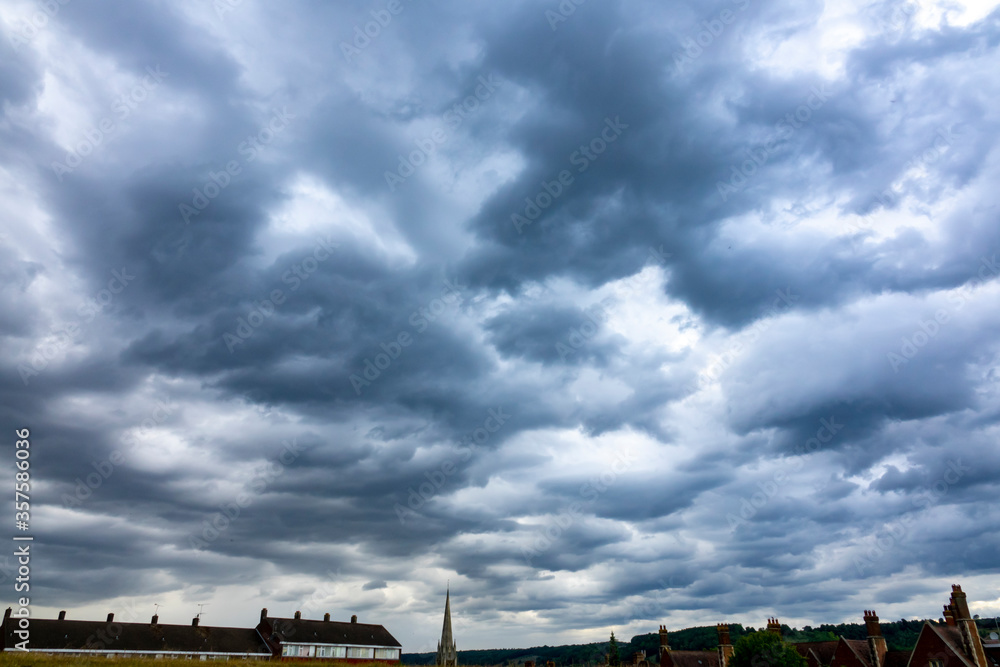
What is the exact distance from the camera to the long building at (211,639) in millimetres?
92000

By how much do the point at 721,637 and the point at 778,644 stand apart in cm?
2396

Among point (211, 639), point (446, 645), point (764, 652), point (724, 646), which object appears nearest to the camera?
point (764, 652)

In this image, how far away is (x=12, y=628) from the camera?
9412cm

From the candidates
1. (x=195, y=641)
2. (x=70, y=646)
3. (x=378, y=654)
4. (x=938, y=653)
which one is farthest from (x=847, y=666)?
(x=70, y=646)

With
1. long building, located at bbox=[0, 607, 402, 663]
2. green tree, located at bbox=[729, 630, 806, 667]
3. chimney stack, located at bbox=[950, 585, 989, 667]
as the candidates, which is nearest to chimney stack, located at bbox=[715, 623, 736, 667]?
green tree, located at bbox=[729, 630, 806, 667]

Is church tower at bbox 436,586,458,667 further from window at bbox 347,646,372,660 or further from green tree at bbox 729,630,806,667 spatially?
green tree at bbox 729,630,806,667

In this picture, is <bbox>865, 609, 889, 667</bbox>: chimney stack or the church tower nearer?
<bbox>865, 609, 889, 667</bbox>: chimney stack

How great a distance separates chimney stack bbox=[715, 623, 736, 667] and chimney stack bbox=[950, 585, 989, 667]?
29.1 m

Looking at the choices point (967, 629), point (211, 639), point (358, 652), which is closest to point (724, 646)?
point (967, 629)

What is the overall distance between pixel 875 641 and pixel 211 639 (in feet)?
348

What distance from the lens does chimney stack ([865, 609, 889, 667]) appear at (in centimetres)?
8056

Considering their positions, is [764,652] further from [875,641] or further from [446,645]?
[446,645]

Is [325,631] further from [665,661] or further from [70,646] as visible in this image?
[665,661]

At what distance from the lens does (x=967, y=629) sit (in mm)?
72750
